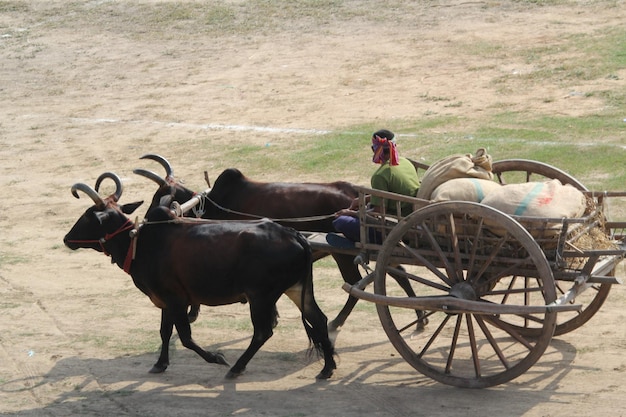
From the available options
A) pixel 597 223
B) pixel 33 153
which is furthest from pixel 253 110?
pixel 597 223

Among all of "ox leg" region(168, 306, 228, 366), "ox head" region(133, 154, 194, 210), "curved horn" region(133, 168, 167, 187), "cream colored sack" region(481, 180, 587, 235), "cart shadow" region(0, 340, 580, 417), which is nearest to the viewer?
"cream colored sack" region(481, 180, 587, 235)

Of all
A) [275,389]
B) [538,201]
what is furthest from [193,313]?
[538,201]

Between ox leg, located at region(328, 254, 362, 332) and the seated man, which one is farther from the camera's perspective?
ox leg, located at region(328, 254, 362, 332)

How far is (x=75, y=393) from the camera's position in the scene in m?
8.71

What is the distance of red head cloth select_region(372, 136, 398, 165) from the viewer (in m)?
8.71

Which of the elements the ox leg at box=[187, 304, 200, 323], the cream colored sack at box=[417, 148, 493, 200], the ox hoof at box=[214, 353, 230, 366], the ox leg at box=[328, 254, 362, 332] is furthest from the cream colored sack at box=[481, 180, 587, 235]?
the ox leg at box=[187, 304, 200, 323]

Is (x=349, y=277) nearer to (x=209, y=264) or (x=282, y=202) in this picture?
(x=282, y=202)

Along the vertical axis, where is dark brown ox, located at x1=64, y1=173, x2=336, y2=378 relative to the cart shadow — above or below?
above

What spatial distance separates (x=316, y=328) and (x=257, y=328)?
Result: 0.50 meters

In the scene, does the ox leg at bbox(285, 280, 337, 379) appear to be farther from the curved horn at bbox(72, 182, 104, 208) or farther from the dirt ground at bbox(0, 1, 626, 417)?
the curved horn at bbox(72, 182, 104, 208)

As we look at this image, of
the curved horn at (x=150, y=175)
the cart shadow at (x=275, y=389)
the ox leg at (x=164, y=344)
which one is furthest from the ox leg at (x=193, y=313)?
the curved horn at (x=150, y=175)

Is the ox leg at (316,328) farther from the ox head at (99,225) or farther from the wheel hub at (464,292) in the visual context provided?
the ox head at (99,225)

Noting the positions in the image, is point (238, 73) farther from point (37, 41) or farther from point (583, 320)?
point (583, 320)

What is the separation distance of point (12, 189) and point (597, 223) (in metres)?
9.95
